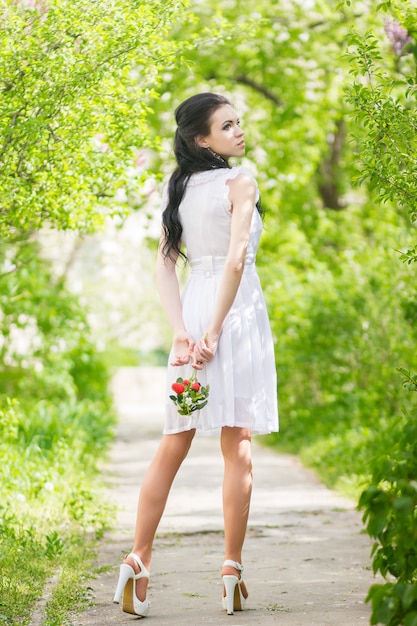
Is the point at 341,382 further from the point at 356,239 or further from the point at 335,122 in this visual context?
the point at 335,122

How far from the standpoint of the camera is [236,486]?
376 cm

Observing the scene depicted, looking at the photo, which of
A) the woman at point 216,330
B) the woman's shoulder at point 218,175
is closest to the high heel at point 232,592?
the woman at point 216,330

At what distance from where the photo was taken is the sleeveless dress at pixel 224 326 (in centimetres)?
373

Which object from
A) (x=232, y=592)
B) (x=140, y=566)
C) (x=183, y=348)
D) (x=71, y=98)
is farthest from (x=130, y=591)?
(x=71, y=98)

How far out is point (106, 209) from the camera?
5.25 m

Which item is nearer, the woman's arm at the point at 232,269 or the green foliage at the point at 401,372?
the green foliage at the point at 401,372

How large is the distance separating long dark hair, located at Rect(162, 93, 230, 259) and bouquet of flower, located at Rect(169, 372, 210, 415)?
60cm

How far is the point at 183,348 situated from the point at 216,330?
17 centimetres

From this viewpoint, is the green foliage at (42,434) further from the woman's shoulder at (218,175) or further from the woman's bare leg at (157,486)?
the woman's shoulder at (218,175)

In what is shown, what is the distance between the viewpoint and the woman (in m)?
3.70

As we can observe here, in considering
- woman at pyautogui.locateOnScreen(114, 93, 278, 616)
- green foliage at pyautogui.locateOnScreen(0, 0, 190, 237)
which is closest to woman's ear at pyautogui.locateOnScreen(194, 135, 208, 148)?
woman at pyautogui.locateOnScreen(114, 93, 278, 616)

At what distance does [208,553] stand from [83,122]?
2.25m

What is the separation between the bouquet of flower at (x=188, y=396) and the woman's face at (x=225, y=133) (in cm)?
95

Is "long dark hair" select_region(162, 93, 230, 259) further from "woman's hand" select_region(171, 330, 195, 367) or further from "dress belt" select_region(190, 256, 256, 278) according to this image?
"woman's hand" select_region(171, 330, 195, 367)
